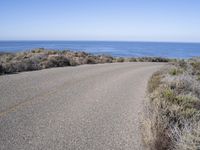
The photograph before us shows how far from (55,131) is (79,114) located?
1.93 metres

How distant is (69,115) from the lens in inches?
388

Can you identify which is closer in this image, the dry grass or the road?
the dry grass

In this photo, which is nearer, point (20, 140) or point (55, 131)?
point (20, 140)

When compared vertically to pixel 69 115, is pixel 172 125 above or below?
above

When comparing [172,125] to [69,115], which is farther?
[69,115]

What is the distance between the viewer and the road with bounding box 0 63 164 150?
7504 millimetres

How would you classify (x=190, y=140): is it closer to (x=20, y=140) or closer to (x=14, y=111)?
(x=20, y=140)

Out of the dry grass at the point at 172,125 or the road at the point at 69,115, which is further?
the road at the point at 69,115

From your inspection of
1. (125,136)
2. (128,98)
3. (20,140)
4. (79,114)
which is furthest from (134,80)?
(20,140)

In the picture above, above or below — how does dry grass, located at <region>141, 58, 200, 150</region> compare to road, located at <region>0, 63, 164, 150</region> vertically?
above

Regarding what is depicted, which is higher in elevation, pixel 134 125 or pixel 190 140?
pixel 190 140

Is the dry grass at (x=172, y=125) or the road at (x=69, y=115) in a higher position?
the dry grass at (x=172, y=125)

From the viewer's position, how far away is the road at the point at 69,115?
7504mm

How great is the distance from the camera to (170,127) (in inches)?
284
